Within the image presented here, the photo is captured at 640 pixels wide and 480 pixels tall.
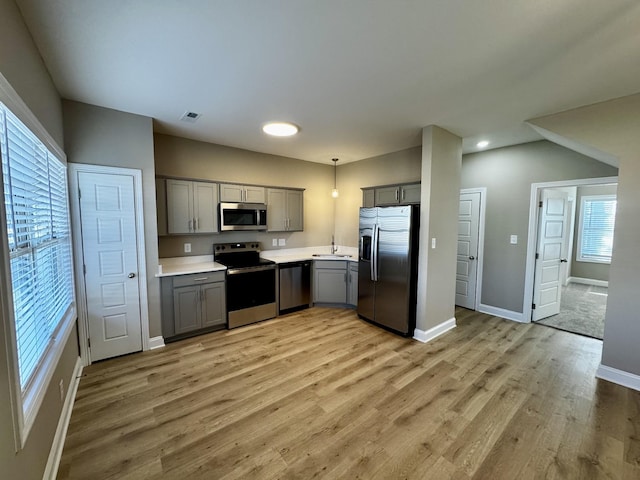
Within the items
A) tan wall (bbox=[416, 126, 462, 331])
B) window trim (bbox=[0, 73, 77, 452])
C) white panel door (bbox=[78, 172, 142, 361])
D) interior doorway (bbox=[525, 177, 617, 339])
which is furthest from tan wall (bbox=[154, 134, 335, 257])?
interior doorway (bbox=[525, 177, 617, 339])

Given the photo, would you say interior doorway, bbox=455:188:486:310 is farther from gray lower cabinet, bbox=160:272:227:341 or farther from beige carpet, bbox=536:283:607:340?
gray lower cabinet, bbox=160:272:227:341

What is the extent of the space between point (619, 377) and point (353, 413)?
2.67 m

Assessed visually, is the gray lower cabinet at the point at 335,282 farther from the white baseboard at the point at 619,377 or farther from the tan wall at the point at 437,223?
the white baseboard at the point at 619,377

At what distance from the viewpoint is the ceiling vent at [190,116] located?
2959 millimetres

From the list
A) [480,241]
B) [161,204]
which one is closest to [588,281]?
[480,241]

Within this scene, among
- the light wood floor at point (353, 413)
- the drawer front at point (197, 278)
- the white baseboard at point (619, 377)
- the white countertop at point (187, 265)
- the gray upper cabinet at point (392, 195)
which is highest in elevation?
the gray upper cabinet at point (392, 195)

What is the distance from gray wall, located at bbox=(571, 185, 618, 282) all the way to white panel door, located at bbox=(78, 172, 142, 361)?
29.0 feet

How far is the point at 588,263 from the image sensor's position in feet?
20.9

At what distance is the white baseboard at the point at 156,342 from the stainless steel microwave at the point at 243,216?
5.26 feet

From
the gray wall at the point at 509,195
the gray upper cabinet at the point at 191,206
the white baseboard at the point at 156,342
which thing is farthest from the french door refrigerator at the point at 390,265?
the white baseboard at the point at 156,342

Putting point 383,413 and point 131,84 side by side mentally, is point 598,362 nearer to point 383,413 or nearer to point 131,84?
point 383,413

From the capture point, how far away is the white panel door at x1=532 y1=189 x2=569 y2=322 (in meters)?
3.93

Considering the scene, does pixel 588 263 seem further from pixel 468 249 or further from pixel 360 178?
pixel 360 178

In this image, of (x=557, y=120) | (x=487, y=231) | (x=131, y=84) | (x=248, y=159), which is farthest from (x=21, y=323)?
(x=487, y=231)
